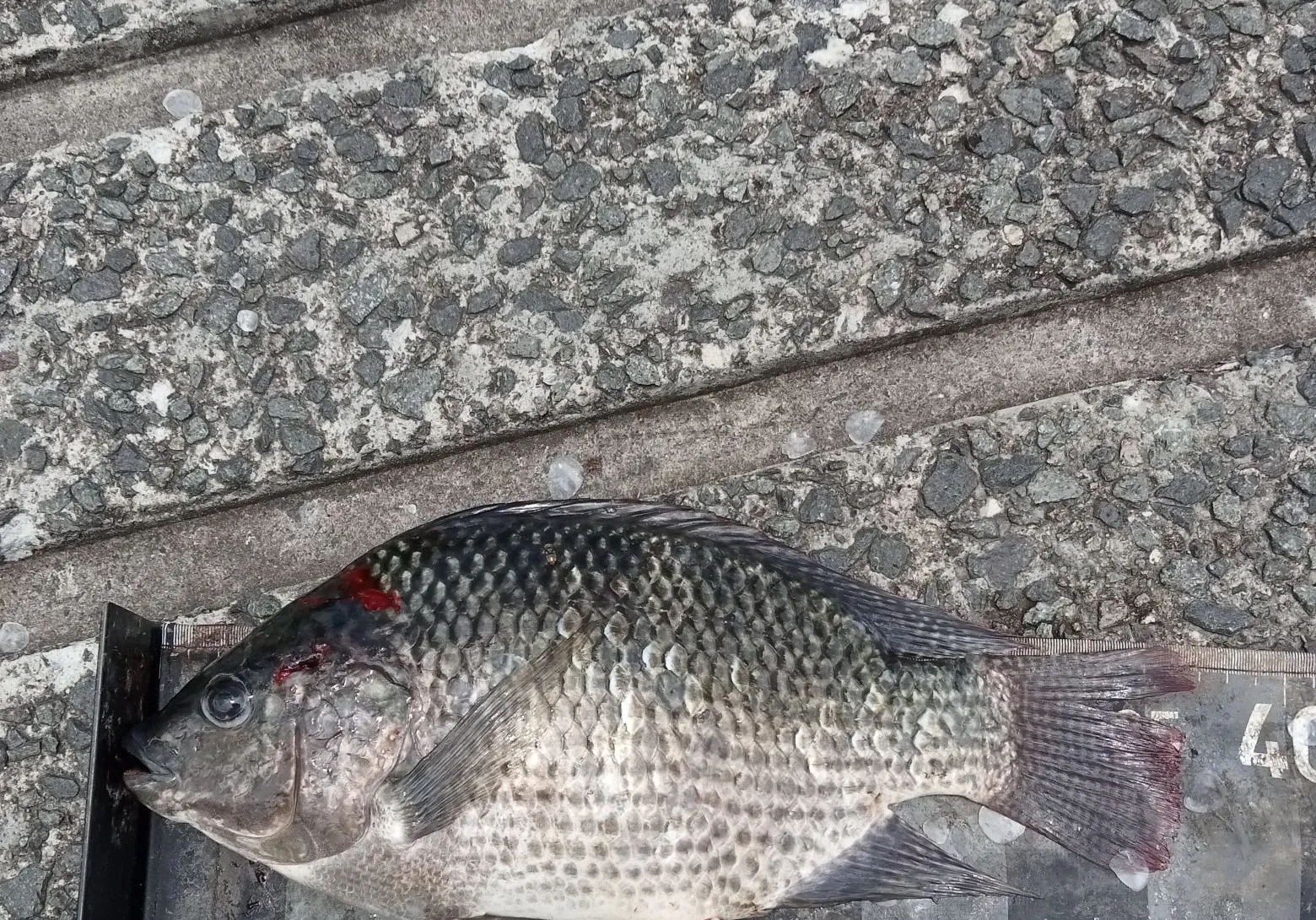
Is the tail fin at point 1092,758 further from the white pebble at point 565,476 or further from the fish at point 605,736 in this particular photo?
the white pebble at point 565,476

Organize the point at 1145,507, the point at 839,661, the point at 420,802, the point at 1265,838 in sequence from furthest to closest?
the point at 1145,507 → the point at 1265,838 → the point at 839,661 → the point at 420,802

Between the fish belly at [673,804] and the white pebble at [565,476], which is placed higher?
the white pebble at [565,476]

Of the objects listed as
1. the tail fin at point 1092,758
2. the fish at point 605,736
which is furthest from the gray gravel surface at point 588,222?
the tail fin at point 1092,758

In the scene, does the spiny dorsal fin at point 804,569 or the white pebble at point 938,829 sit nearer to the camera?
the spiny dorsal fin at point 804,569

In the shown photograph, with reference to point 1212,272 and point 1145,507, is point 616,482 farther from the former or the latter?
point 1212,272

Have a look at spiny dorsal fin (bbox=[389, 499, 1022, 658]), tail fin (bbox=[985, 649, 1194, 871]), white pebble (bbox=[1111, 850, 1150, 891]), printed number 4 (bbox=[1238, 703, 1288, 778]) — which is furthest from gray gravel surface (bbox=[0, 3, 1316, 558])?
white pebble (bbox=[1111, 850, 1150, 891])

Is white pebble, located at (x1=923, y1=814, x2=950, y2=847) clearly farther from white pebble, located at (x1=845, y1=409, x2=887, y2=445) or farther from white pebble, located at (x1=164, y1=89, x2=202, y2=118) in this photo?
white pebble, located at (x1=164, y1=89, x2=202, y2=118)

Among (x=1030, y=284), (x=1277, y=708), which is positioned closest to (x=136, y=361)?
(x=1030, y=284)

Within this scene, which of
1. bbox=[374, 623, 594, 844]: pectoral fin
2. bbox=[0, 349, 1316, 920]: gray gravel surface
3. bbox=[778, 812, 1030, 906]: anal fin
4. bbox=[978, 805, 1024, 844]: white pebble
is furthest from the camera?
bbox=[0, 349, 1316, 920]: gray gravel surface
